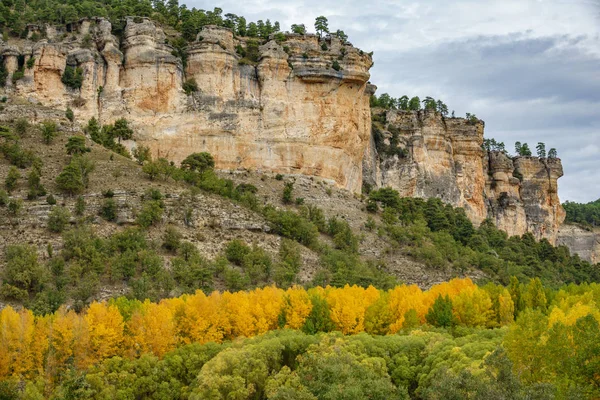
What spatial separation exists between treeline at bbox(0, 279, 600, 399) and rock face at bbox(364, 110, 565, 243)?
46.0m

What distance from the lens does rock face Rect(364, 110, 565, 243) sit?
114 m

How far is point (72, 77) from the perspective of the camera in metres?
88.8

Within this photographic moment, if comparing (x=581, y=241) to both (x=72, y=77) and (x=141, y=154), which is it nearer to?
(x=141, y=154)

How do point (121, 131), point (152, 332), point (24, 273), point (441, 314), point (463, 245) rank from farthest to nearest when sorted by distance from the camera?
point (463, 245) < point (121, 131) < point (24, 273) < point (441, 314) < point (152, 332)

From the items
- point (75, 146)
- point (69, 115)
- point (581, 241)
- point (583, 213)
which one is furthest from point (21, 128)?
point (583, 213)

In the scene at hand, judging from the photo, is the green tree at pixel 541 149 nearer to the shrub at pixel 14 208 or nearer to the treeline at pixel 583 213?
the treeline at pixel 583 213

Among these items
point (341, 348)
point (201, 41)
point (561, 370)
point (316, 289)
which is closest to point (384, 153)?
point (201, 41)

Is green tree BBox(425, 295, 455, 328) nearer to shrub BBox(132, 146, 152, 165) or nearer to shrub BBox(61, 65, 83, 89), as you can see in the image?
shrub BBox(132, 146, 152, 165)

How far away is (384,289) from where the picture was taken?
247ft

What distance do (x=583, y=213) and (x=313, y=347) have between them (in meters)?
110

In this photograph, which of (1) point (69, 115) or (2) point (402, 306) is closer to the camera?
(2) point (402, 306)

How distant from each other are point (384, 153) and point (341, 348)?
2479 inches

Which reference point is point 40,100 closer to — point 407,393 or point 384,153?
point 384,153

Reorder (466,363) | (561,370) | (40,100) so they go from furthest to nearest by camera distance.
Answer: (40,100) → (466,363) → (561,370)
